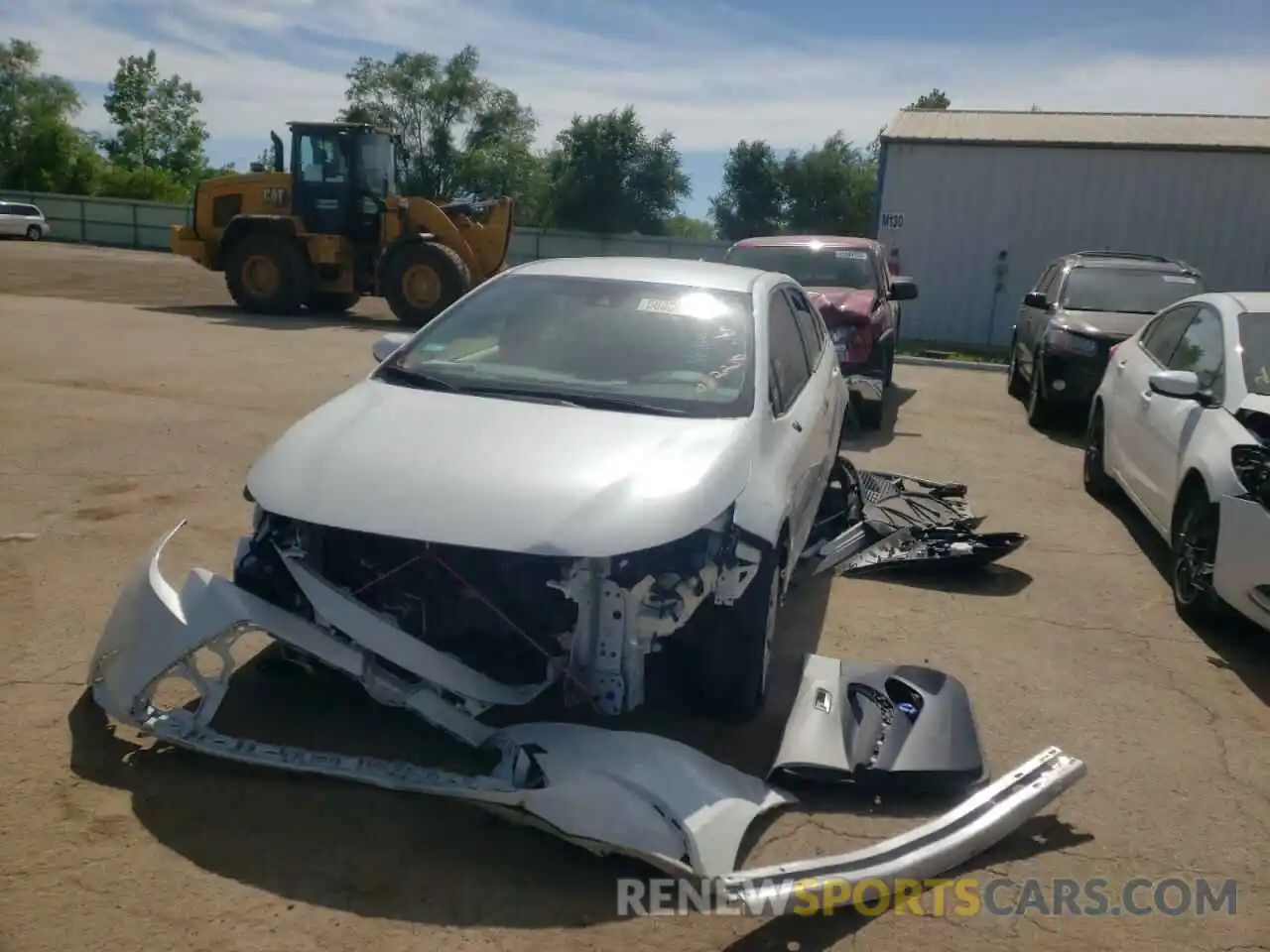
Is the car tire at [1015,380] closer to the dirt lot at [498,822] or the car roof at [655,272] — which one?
the dirt lot at [498,822]

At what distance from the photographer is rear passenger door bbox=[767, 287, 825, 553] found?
4.42 meters

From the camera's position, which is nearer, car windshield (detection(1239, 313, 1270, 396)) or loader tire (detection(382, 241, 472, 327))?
car windshield (detection(1239, 313, 1270, 396))

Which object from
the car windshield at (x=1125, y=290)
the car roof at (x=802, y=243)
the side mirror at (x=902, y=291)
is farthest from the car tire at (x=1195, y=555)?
the car roof at (x=802, y=243)

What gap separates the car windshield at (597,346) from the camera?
171 inches

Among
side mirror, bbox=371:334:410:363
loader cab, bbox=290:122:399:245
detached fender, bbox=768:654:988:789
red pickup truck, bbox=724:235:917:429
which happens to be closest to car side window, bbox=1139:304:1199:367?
red pickup truck, bbox=724:235:917:429

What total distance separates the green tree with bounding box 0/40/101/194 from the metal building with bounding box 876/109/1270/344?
47.8 meters

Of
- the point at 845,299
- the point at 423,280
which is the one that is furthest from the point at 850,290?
the point at 423,280

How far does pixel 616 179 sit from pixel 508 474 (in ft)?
151

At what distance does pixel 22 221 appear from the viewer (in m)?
39.4

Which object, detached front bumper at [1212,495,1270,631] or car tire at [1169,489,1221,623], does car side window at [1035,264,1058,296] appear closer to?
car tire at [1169,489,1221,623]

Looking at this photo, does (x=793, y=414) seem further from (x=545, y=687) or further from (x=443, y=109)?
(x=443, y=109)

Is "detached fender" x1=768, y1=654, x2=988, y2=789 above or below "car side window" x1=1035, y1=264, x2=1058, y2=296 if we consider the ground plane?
below

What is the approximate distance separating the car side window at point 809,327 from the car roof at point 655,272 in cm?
38

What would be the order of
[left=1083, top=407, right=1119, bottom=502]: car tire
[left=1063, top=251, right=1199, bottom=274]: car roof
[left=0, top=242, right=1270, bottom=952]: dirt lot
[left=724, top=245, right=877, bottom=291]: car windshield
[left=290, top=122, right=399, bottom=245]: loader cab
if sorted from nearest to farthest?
[left=0, top=242, right=1270, bottom=952]: dirt lot
[left=1083, top=407, right=1119, bottom=502]: car tire
[left=724, top=245, right=877, bottom=291]: car windshield
[left=1063, top=251, right=1199, bottom=274]: car roof
[left=290, top=122, right=399, bottom=245]: loader cab
